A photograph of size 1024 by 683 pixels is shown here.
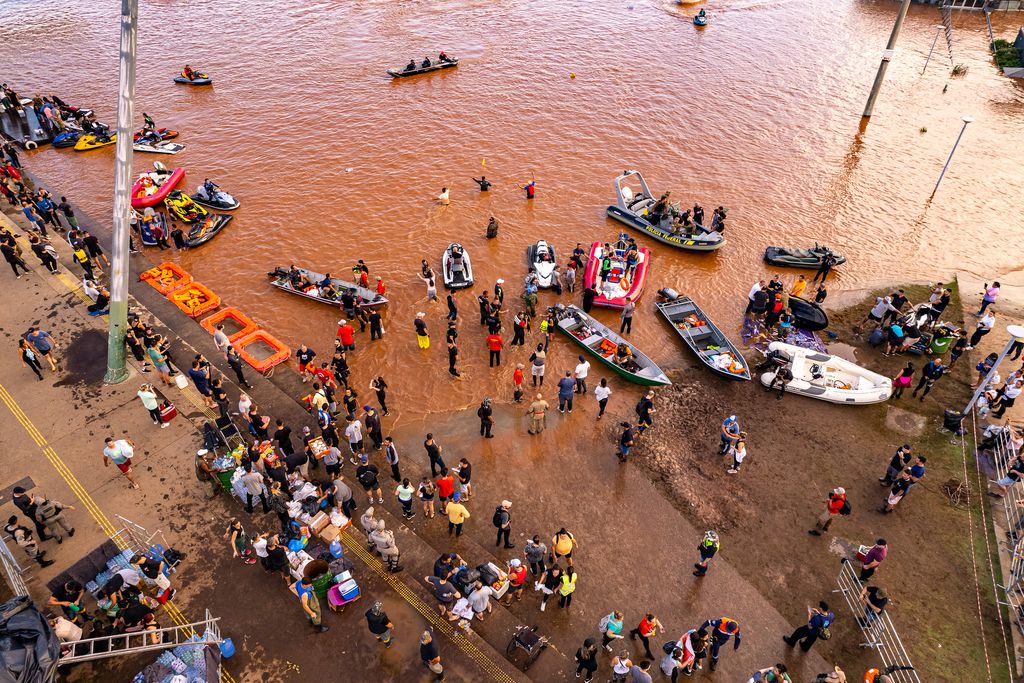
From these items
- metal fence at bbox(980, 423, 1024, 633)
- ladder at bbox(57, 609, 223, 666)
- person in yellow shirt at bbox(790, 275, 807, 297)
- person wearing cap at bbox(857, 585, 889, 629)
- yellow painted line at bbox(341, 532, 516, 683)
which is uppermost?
person in yellow shirt at bbox(790, 275, 807, 297)

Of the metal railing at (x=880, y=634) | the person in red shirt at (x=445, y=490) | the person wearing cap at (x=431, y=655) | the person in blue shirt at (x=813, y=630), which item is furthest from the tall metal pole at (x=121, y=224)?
the metal railing at (x=880, y=634)

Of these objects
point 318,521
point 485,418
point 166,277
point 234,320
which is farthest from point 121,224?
point 485,418

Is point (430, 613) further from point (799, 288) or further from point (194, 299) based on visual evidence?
point (799, 288)

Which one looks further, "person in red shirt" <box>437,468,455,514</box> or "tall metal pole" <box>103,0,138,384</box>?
"tall metal pole" <box>103,0,138,384</box>

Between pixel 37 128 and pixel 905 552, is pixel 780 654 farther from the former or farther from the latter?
pixel 37 128

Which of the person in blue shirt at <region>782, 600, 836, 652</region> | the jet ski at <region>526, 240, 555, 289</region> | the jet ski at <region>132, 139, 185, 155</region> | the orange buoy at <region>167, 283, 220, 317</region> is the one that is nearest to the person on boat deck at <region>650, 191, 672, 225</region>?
the jet ski at <region>526, 240, 555, 289</region>

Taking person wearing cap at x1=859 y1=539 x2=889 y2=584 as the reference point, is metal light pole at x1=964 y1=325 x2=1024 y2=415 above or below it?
above

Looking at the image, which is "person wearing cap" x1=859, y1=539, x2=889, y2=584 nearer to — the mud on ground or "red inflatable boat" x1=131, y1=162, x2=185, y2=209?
the mud on ground

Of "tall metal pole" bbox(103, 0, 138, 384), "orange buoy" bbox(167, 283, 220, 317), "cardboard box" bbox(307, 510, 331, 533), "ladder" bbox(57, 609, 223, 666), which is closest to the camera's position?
"ladder" bbox(57, 609, 223, 666)
